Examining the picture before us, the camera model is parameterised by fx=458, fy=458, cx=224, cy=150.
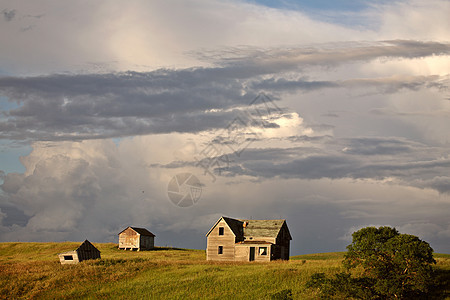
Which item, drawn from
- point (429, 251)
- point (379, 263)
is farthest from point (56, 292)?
point (429, 251)

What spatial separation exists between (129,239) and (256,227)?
28.6m

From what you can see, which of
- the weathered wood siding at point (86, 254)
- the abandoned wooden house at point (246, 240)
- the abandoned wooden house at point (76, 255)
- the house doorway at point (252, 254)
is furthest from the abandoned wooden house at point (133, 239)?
the house doorway at point (252, 254)

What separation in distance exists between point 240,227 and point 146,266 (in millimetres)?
18472

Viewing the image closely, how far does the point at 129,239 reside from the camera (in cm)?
8125

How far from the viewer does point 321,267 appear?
1654 inches

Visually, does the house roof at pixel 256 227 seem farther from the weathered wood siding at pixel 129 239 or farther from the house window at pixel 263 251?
the weathered wood siding at pixel 129 239

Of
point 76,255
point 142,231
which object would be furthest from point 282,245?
point 142,231

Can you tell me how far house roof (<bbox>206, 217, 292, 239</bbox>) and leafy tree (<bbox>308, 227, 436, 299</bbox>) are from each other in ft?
99.8

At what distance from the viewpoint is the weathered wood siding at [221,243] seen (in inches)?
2378

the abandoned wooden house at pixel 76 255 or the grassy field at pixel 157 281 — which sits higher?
the abandoned wooden house at pixel 76 255

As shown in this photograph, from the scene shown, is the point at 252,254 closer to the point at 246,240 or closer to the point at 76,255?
the point at 246,240

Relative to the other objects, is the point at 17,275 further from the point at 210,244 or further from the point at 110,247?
the point at 110,247

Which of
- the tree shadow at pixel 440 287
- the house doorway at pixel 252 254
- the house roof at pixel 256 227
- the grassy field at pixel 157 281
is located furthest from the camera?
the house roof at pixel 256 227

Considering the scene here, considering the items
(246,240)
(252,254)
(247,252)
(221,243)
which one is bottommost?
(252,254)
